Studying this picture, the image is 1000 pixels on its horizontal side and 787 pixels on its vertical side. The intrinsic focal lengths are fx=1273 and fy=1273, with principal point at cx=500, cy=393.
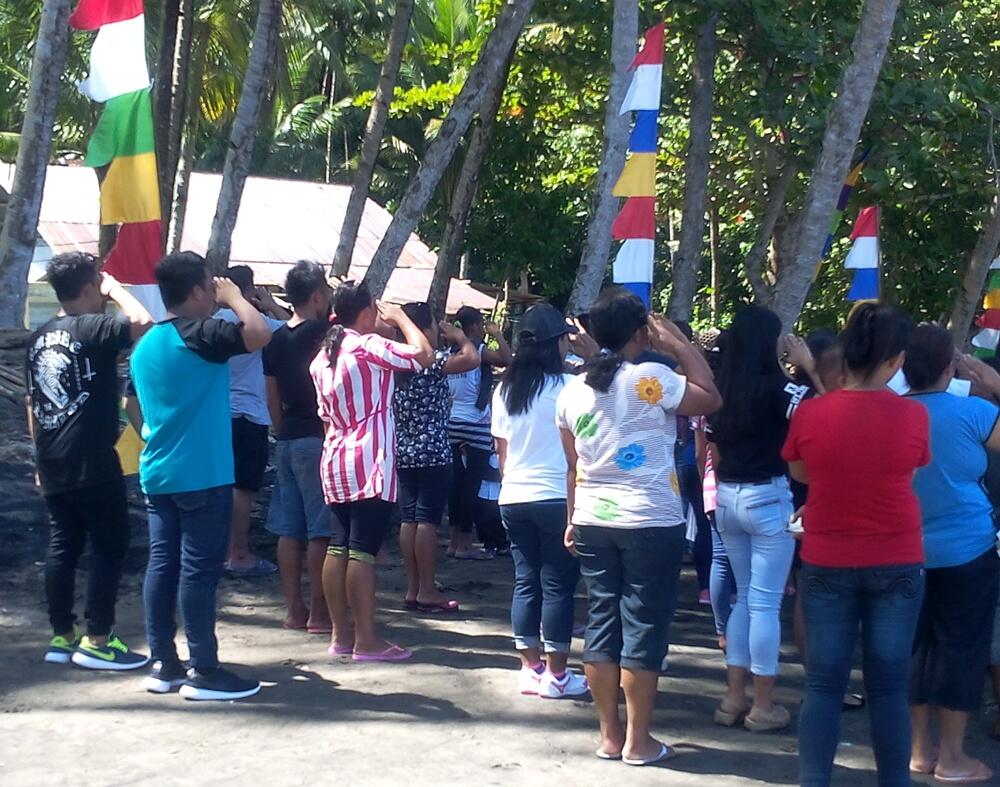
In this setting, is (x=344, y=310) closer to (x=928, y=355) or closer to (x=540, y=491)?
(x=540, y=491)

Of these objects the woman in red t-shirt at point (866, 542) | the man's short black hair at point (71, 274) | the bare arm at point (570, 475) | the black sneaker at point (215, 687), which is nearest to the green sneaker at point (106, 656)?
the black sneaker at point (215, 687)

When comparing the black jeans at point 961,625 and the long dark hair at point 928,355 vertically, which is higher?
the long dark hair at point 928,355

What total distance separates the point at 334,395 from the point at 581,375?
4.88ft

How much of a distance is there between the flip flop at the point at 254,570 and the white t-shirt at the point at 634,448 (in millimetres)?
3787

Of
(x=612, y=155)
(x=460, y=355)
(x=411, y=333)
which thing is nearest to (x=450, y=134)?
(x=612, y=155)

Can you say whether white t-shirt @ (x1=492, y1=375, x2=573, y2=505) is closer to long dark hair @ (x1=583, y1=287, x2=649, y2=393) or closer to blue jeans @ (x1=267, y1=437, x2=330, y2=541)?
long dark hair @ (x1=583, y1=287, x2=649, y2=393)

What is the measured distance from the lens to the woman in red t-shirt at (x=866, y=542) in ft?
13.9

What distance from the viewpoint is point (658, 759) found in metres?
5.03

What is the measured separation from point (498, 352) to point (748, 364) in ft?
8.76

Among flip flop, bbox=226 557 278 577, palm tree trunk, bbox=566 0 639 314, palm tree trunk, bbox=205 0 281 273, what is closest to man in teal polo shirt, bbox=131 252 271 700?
flip flop, bbox=226 557 278 577

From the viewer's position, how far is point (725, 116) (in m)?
14.1

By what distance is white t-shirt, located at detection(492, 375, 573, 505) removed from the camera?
18.9 feet

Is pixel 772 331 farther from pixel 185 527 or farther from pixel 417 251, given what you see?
pixel 417 251

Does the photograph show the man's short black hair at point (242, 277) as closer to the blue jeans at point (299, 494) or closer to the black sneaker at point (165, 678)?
the blue jeans at point (299, 494)
